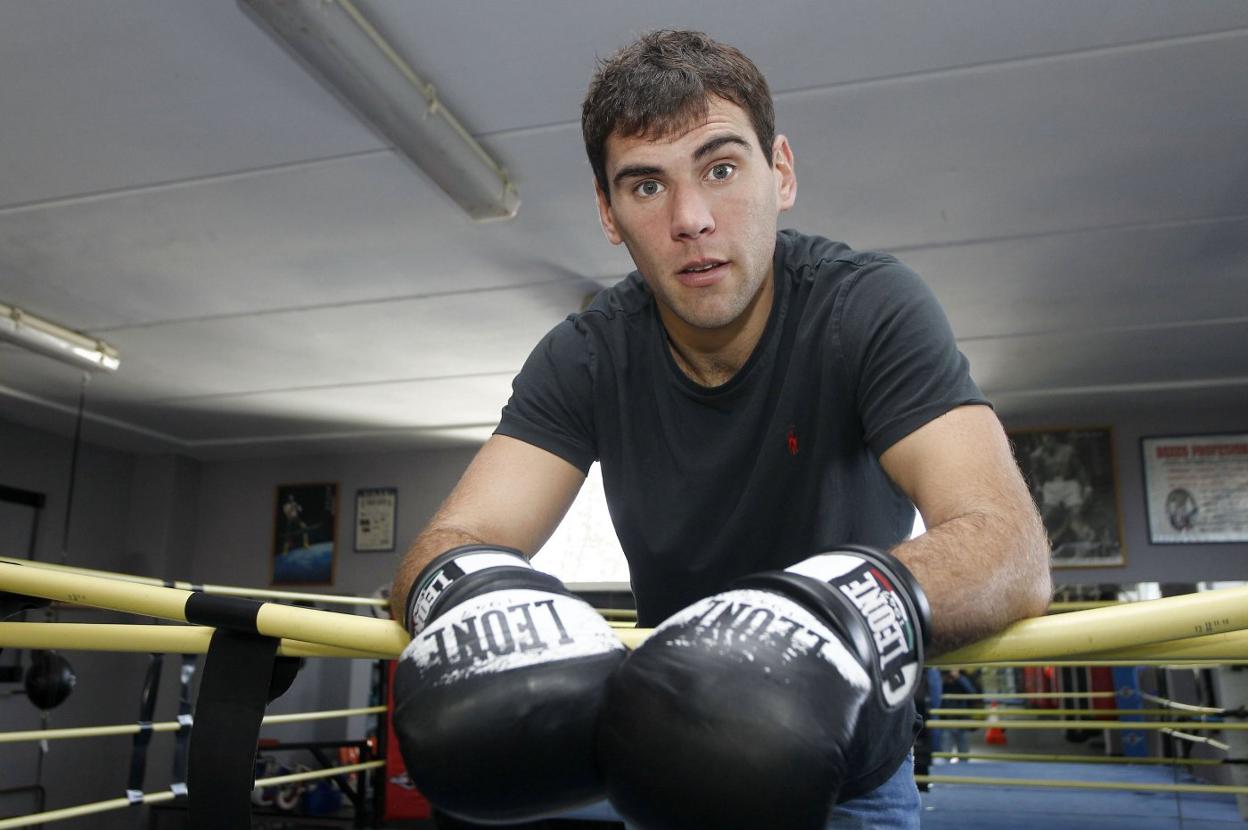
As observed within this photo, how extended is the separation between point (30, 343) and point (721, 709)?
4927 millimetres

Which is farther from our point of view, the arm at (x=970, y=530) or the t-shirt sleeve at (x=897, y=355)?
the t-shirt sleeve at (x=897, y=355)

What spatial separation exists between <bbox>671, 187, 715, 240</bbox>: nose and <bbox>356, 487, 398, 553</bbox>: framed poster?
6458 mm

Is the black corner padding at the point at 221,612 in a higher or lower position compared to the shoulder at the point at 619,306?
lower

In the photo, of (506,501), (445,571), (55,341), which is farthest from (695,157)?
Answer: (55,341)

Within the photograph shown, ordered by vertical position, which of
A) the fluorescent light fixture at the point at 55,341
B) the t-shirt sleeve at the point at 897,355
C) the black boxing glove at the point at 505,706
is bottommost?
the black boxing glove at the point at 505,706

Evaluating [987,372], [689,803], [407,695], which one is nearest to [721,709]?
[689,803]

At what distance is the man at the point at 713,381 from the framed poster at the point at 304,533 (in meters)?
6.56

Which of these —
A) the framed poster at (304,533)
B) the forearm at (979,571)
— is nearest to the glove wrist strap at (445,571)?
the forearm at (979,571)

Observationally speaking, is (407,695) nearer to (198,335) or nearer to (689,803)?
(689,803)

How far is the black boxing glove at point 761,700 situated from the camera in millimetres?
564

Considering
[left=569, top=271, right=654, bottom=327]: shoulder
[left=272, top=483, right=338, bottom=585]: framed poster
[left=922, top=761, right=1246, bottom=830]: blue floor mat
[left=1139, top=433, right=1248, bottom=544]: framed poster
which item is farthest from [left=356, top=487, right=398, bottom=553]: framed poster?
[left=569, top=271, right=654, bottom=327]: shoulder

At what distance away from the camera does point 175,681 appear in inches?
291

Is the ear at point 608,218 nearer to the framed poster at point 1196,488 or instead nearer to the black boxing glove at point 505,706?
the black boxing glove at point 505,706

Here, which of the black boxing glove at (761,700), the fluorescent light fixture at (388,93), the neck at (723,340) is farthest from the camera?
the fluorescent light fixture at (388,93)
